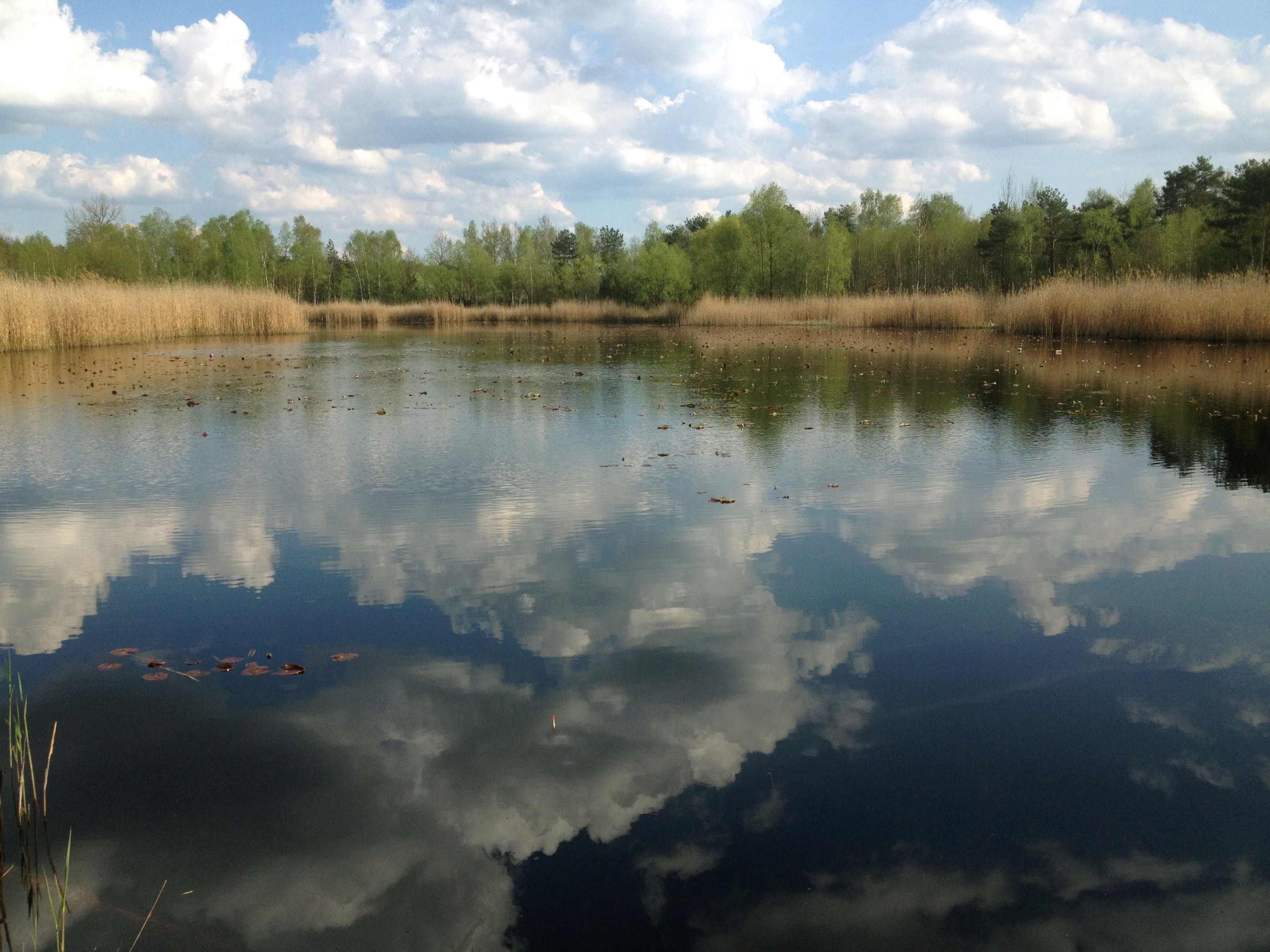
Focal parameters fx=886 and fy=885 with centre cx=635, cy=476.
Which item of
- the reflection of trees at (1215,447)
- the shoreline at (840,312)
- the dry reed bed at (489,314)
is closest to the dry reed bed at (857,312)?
the shoreline at (840,312)

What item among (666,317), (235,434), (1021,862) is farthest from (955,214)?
(1021,862)

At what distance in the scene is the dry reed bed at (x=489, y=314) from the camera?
59219 mm

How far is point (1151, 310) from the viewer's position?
88.8 feet

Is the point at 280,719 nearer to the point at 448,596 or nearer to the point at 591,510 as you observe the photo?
the point at 448,596

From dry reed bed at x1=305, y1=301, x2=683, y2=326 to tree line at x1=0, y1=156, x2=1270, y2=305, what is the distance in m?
3.91

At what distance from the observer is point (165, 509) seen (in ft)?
24.0

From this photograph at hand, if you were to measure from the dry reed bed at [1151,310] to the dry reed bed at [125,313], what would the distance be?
3138cm

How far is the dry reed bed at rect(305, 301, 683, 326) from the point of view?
59.2 m

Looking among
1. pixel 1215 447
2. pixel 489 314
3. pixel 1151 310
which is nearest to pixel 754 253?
pixel 489 314

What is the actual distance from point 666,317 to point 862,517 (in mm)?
53071

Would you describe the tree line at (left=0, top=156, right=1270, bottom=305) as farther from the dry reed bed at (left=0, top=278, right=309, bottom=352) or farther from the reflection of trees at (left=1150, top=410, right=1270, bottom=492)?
the reflection of trees at (left=1150, top=410, right=1270, bottom=492)

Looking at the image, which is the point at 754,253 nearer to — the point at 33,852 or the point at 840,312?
the point at 840,312

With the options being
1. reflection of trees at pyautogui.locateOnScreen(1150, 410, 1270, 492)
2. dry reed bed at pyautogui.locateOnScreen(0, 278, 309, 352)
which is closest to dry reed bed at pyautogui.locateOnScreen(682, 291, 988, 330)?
dry reed bed at pyautogui.locateOnScreen(0, 278, 309, 352)

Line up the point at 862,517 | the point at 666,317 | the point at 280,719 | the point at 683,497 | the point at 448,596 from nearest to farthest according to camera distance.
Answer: the point at 280,719 < the point at 448,596 < the point at 862,517 < the point at 683,497 < the point at 666,317
